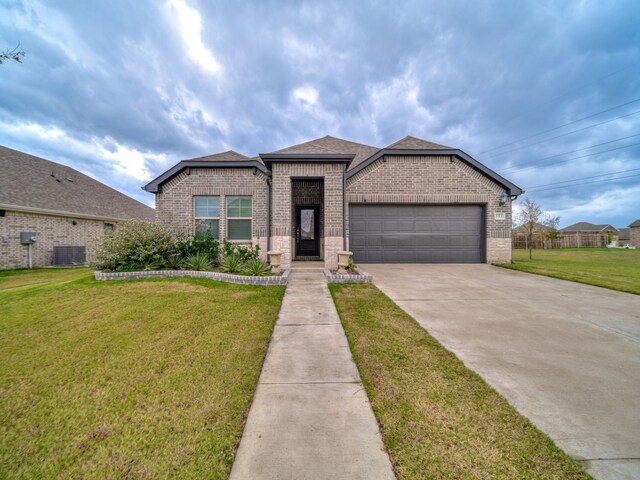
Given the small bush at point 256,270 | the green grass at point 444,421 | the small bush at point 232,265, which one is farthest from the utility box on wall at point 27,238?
the green grass at point 444,421

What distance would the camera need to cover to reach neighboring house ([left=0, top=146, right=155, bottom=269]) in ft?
36.7

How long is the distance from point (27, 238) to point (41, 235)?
71cm

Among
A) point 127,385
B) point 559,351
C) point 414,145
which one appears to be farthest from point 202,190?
point 559,351

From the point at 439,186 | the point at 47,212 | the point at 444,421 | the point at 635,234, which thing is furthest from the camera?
the point at 635,234

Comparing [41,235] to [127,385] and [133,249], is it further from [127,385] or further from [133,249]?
[127,385]

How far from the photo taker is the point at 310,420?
2.06 metres

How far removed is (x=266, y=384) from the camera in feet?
8.40

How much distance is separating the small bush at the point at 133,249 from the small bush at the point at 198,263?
772 mm

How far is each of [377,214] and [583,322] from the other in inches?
304

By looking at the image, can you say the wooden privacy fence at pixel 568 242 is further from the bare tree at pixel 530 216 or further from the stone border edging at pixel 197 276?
the stone border edging at pixel 197 276

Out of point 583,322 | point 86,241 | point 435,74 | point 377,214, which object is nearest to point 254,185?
point 377,214

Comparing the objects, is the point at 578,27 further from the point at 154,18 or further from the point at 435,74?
the point at 154,18

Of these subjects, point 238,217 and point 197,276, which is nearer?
point 197,276

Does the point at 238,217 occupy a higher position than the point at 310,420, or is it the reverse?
the point at 238,217
